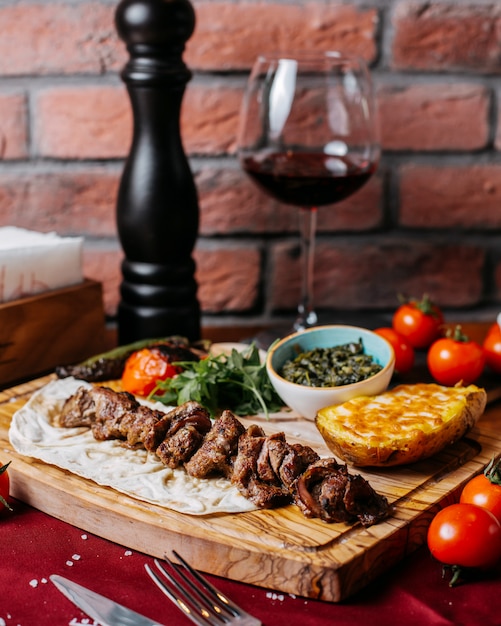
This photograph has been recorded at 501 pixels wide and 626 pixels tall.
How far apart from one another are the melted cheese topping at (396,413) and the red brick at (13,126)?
47.4 inches

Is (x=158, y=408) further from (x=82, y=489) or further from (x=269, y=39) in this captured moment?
(x=269, y=39)

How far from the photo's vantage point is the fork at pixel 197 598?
112 cm

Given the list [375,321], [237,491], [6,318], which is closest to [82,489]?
[237,491]

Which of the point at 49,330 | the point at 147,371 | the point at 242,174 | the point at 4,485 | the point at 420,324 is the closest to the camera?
the point at 4,485

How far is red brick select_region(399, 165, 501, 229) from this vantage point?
2348 mm

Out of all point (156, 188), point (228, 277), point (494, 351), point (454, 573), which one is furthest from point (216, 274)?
point (454, 573)

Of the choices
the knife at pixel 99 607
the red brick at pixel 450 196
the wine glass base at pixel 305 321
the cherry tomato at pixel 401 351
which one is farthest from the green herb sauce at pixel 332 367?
the red brick at pixel 450 196

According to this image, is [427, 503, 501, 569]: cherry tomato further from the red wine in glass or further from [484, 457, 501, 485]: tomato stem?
the red wine in glass

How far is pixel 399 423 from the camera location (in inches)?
57.4

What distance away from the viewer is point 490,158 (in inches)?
92.4

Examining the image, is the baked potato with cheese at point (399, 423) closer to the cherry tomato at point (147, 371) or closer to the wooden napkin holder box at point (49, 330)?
the cherry tomato at point (147, 371)

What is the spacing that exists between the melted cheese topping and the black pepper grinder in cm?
62

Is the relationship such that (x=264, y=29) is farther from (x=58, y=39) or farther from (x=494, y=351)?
(x=494, y=351)

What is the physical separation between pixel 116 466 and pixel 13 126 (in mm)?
1165
